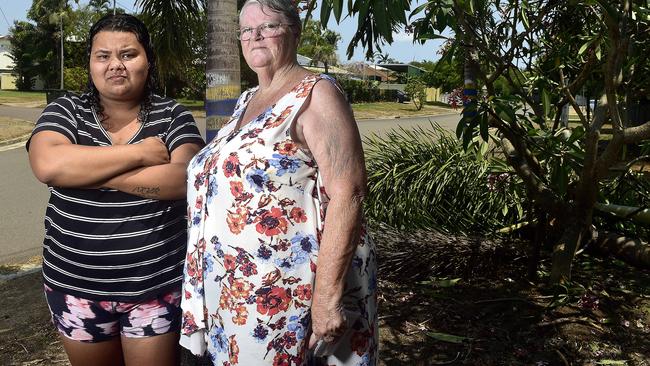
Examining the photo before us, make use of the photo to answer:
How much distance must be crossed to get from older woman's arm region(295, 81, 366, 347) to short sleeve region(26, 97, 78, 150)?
82cm

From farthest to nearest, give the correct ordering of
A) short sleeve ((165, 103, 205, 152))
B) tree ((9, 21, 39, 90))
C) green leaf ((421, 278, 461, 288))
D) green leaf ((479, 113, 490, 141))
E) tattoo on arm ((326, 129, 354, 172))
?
tree ((9, 21, 39, 90)) < green leaf ((421, 278, 461, 288)) < green leaf ((479, 113, 490, 141)) < short sleeve ((165, 103, 205, 152)) < tattoo on arm ((326, 129, 354, 172))

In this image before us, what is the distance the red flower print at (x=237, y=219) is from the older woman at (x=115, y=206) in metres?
0.35

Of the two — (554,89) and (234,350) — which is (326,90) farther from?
(554,89)

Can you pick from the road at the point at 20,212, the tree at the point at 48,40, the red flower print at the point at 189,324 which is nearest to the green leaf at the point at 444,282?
the red flower print at the point at 189,324

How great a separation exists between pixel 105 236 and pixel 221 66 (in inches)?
66.1

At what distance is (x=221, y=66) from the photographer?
3.63 metres

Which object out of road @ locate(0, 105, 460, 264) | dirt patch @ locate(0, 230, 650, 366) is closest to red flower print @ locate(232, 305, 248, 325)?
dirt patch @ locate(0, 230, 650, 366)

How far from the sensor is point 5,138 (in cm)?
1788

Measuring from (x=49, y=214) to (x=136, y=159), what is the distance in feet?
1.34

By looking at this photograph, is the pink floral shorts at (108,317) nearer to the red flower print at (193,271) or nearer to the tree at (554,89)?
the red flower print at (193,271)

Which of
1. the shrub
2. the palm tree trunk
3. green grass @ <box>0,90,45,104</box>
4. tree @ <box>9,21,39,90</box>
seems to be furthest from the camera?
tree @ <box>9,21,39,90</box>

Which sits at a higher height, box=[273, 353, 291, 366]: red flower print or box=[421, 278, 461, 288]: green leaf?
box=[273, 353, 291, 366]: red flower print

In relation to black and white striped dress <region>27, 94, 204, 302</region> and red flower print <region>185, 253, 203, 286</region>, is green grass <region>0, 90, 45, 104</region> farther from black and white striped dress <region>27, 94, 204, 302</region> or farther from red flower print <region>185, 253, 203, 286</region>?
red flower print <region>185, 253, 203, 286</region>

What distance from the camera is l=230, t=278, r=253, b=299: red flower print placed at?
1.91 m
